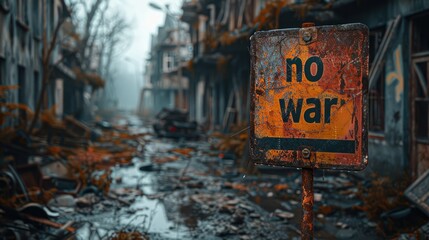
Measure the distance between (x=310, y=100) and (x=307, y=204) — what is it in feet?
1.81

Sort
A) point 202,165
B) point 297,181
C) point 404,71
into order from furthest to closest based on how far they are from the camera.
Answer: point 202,165, point 297,181, point 404,71

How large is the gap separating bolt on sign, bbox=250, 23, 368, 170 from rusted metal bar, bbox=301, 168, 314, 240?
0.24 ft

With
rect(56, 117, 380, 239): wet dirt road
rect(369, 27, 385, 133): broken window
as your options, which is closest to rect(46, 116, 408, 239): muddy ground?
rect(56, 117, 380, 239): wet dirt road

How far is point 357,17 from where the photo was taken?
917 centimetres

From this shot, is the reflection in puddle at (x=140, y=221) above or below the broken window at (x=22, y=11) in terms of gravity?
below

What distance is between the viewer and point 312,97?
212cm

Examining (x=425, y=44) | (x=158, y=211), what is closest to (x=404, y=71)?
(x=425, y=44)

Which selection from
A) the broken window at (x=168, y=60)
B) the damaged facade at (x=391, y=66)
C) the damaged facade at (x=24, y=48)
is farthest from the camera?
the broken window at (x=168, y=60)

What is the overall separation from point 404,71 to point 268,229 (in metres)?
3.97

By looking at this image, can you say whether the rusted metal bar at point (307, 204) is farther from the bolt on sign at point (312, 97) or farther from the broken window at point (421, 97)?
the broken window at point (421, 97)

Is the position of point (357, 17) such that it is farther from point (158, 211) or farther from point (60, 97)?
point (60, 97)

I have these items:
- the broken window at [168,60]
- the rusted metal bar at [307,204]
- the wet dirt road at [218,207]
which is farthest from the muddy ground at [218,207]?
the broken window at [168,60]

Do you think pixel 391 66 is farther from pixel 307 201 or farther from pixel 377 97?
pixel 307 201

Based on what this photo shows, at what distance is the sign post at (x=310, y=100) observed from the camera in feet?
6.73
